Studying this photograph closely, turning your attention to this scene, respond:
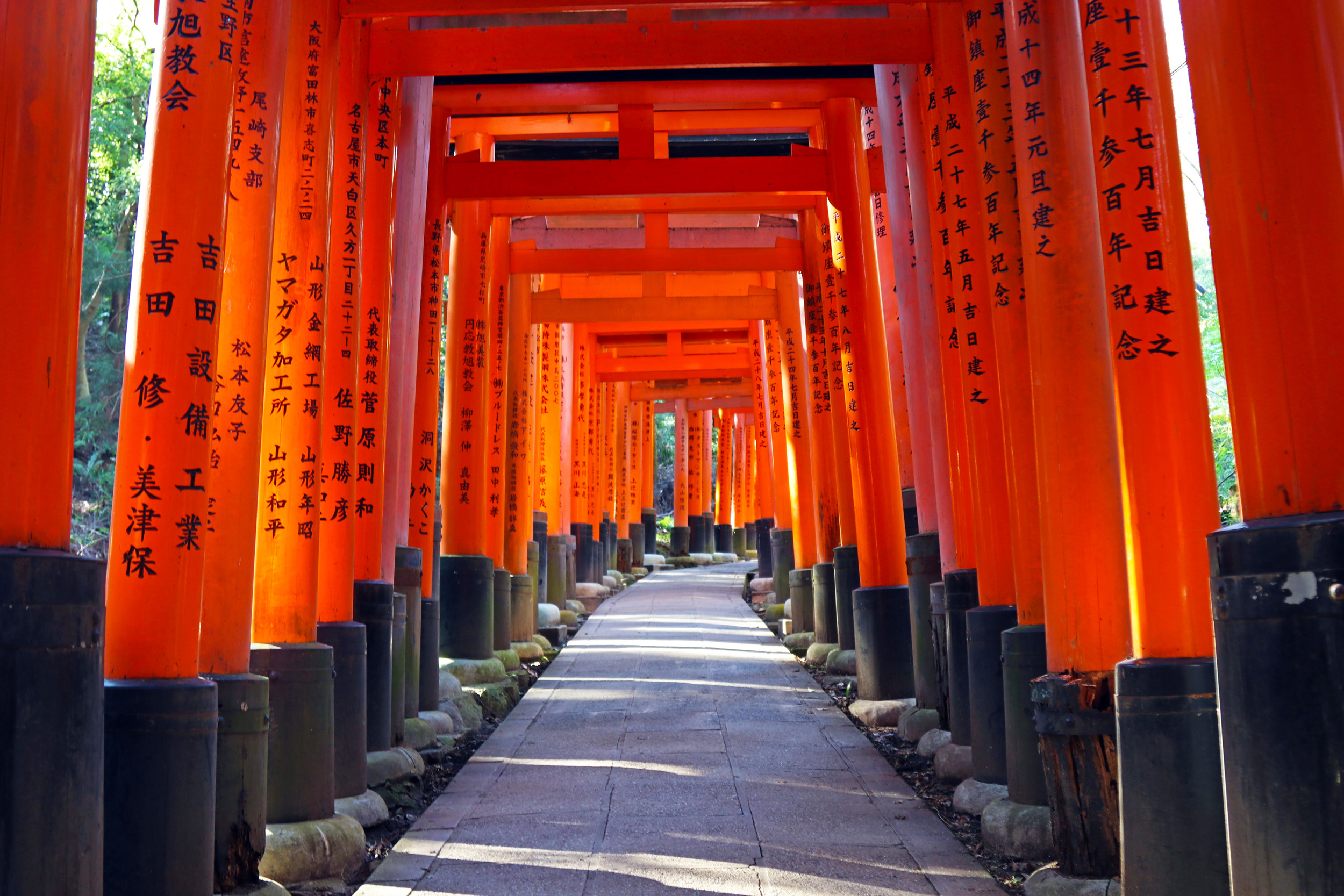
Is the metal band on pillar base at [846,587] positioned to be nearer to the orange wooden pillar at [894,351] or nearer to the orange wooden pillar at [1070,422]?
the orange wooden pillar at [894,351]

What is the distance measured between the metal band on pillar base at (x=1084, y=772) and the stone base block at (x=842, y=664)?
213 inches

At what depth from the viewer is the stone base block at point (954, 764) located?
Answer: 19.4ft

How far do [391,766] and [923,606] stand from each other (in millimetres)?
3325

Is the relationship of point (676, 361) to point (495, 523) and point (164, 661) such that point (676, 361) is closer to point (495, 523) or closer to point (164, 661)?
point (495, 523)

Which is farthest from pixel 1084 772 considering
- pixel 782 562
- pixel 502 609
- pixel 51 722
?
pixel 782 562

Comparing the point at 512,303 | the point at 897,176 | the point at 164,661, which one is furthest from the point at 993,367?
the point at 512,303

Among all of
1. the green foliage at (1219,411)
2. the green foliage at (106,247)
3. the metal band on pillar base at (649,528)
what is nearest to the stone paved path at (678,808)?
the green foliage at (1219,411)

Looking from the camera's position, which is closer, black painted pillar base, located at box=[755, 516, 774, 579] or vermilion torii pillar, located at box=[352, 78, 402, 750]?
vermilion torii pillar, located at box=[352, 78, 402, 750]

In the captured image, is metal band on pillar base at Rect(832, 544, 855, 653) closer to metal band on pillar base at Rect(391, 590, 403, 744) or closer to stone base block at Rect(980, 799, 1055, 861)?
metal band on pillar base at Rect(391, 590, 403, 744)

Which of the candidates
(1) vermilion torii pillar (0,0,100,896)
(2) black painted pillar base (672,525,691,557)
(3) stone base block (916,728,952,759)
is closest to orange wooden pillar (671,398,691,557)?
(2) black painted pillar base (672,525,691,557)

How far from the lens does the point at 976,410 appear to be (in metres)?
5.58

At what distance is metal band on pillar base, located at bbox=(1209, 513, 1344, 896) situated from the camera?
97.4 inches

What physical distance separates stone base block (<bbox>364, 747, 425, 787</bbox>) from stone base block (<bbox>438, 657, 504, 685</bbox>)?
2.41m

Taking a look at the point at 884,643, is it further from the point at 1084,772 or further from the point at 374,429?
the point at 1084,772
